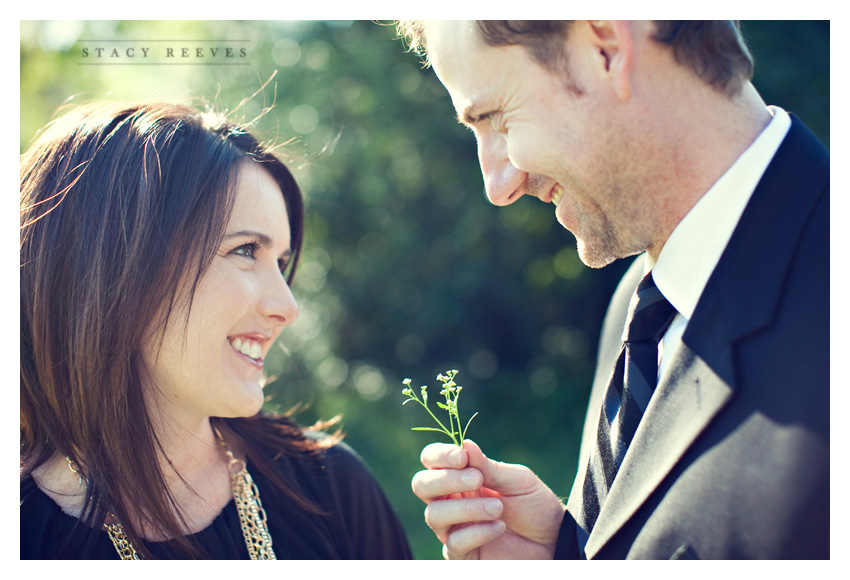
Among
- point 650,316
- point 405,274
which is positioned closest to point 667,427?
point 650,316

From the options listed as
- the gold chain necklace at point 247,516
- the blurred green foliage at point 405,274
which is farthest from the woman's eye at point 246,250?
the blurred green foliage at point 405,274

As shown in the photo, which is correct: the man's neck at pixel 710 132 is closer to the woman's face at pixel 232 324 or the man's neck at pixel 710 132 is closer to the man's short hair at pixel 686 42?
the man's short hair at pixel 686 42

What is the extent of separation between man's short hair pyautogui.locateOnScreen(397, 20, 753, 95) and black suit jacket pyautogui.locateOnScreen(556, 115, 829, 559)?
0.61 ft

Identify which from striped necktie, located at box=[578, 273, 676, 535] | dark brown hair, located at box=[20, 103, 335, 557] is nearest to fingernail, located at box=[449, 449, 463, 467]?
striped necktie, located at box=[578, 273, 676, 535]

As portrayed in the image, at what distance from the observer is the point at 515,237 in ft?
13.3

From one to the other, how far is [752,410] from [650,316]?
0.34 metres

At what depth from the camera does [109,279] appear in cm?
154

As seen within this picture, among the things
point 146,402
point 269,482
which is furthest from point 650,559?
point 146,402

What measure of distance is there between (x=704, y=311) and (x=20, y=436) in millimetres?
1733

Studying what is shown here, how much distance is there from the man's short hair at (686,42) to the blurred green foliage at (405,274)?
8.01ft

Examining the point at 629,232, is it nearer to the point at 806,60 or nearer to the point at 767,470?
the point at 767,470

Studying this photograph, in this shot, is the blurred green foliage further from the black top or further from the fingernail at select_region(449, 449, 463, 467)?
the fingernail at select_region(449, 449, 463, 467)

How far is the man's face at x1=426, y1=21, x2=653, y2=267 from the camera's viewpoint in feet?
4.59

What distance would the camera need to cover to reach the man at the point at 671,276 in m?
1.19
